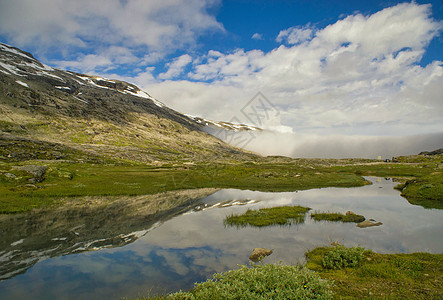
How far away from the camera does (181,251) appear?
21641 millimetres

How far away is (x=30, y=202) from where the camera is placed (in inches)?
1374

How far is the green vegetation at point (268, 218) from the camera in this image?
2989cm

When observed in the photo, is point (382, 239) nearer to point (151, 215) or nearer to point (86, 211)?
point (151, 215)

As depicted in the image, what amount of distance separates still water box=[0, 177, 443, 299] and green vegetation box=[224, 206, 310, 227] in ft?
4.93

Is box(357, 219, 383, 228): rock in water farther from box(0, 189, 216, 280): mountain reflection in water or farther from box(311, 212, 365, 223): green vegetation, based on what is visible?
box(0, 189, 216, 280): mountain reflection in water

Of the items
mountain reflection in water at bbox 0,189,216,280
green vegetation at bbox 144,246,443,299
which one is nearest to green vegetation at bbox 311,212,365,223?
green vegetation at bbox 144,246,443,299

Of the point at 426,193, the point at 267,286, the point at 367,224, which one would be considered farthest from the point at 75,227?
the point at 426,193

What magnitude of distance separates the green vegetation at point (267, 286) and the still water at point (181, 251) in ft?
12.5

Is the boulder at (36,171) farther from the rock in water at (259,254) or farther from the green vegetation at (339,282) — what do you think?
the green vegetation at (339,282)

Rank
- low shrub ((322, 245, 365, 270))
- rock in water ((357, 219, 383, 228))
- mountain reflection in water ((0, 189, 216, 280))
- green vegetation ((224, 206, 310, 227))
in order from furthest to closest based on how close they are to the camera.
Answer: green vegetation ((224, 206, 310, 227)) < rock in water ((357, 219, 383, 228)) < mountain reflection in water ((0, 189, 216, 280)) < low shrub ((322, 245, 365, 270))

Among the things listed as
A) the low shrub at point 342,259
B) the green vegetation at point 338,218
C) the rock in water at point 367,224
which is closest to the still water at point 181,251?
the rock in water at point 367,224

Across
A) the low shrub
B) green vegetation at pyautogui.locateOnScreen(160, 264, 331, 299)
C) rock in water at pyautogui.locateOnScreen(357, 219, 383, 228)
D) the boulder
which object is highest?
the boulder

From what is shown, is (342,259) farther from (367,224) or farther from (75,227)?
(75,227)

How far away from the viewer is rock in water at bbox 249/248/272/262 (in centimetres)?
1922
